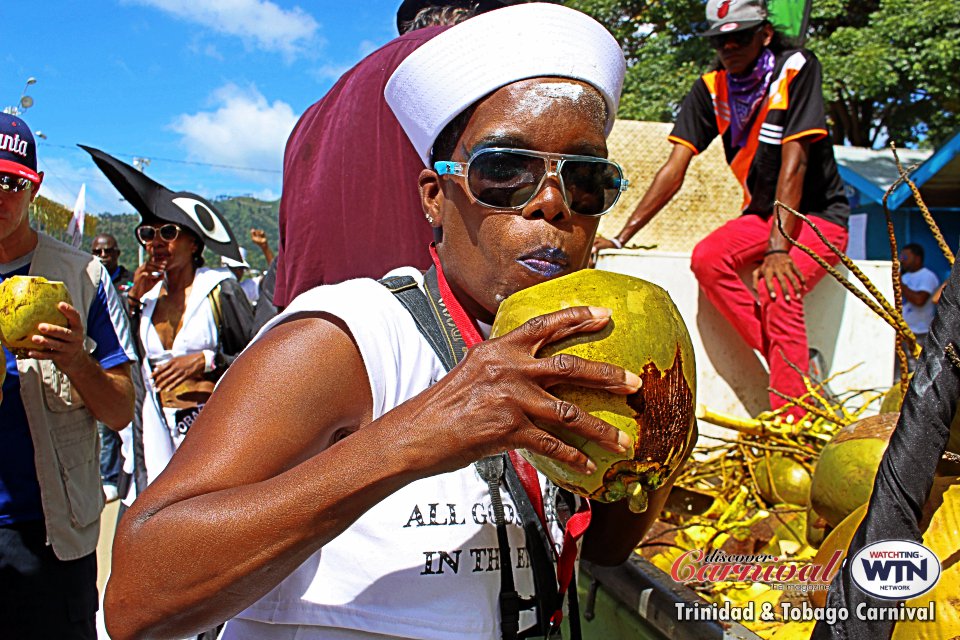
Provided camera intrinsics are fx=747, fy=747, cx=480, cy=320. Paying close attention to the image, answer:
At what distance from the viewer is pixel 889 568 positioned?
0.99 m

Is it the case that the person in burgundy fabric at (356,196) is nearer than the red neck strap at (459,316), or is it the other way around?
the red neck strap at (459,316)

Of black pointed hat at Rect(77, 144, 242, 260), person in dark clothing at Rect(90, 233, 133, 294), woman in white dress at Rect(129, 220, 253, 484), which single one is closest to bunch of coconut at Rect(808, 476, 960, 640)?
woman in white dress at Rect(129, 220, 253, 484)

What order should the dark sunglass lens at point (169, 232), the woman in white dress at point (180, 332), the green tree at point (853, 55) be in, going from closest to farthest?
the woman in white dress at point (180, 332), the dark sunglass lens at point (169, 232), the green tree at point (853, 55)

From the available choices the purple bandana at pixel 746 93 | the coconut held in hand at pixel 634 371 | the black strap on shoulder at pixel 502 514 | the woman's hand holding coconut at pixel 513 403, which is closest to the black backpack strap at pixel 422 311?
the black strap on shoulder at pixel 502 514

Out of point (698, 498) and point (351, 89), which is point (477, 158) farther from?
point (698, 498)

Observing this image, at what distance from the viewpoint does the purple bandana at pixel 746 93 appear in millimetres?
3697

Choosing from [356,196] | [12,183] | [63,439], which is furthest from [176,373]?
[356,196]

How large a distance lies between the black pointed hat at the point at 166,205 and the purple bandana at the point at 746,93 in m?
3.13

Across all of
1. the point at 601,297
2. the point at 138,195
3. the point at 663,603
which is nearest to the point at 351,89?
the point at 601,297

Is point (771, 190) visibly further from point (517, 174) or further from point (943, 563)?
point (943, 563)

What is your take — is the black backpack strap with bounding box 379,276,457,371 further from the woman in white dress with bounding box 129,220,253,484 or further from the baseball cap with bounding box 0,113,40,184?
the woman in white dress with bounding box 129,220,253,484

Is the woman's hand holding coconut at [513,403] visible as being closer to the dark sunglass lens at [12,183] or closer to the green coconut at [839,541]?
the green coconut at [839,541]

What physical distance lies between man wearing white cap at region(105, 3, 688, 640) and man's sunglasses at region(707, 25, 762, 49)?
7.66 feet

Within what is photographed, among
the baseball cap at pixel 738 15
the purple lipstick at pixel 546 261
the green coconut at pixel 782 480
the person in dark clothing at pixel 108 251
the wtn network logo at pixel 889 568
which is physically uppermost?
the baseball cap at pixel 738 15
